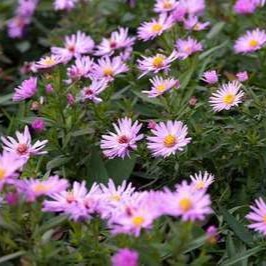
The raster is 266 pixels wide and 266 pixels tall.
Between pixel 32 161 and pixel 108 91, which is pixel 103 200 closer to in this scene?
pixel 32 161

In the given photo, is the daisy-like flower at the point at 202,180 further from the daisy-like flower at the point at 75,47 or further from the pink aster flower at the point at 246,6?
the pink aster flower at the point at 246,6

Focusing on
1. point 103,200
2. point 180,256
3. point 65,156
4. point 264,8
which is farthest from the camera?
point 264,8

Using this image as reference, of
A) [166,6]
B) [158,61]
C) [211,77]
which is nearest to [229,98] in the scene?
[211,77]

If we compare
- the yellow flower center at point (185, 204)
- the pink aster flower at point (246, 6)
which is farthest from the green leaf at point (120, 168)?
the pink aster flower at point (246, 6)

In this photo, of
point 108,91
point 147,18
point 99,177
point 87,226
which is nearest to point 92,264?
point 87,226

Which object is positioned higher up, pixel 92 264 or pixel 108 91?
pixel 108 91

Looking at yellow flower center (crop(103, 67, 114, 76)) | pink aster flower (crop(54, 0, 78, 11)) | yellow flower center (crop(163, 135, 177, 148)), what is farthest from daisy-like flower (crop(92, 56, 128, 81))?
pink aster flower (crop(54, 0, 78, 11))
